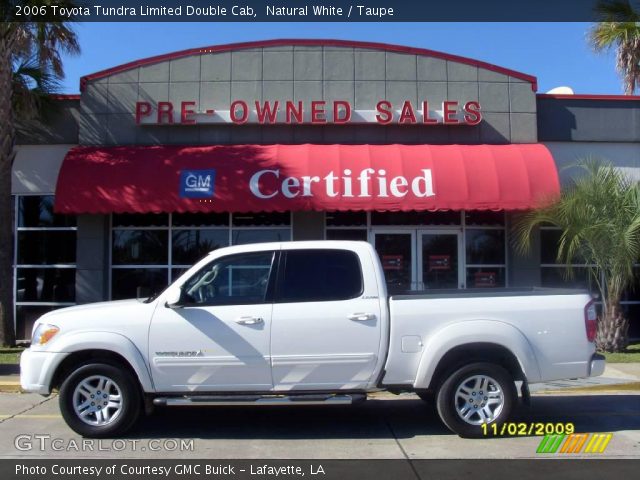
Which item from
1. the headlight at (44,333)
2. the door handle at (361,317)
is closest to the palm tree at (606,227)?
the door handle at (361,317)

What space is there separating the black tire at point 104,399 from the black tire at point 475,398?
318 centimetres

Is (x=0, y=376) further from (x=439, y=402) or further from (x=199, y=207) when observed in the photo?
(x=439, y=402)

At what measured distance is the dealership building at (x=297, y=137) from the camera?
1452 centimetres

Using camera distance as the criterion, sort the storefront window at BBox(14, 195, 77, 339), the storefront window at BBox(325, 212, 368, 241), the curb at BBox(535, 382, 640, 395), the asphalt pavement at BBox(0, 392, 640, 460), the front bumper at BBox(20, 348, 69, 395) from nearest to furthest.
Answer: the asphalt pavement at BBox(0, 392, 640, 460), the front bumper at BBox(20, 348, 69, 395), the curb at BBox(535, 382, 640, 395), the storefront window at BBox(325, 212, 368, 241), the storefront window at BBox(14, 195, 77, 339)

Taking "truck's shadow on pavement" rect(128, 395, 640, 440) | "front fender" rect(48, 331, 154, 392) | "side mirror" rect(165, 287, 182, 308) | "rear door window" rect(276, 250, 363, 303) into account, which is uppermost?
"rear door window" rect(276, 250, 363, 303)

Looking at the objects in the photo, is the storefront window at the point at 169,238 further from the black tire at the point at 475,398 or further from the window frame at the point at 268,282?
the black tire at the point at 475,398

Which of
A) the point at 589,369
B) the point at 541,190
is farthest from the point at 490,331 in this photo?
the point at 541,190

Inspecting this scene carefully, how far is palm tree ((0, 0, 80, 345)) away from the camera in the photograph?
42.9ft

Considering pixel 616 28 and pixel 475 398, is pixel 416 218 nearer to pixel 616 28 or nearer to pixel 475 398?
pixel 616 28

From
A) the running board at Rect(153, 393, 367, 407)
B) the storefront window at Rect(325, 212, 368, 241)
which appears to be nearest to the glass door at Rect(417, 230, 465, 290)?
the storefront window at Rect(325, 212, 368, 241)


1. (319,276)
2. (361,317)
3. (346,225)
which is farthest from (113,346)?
(346,225)

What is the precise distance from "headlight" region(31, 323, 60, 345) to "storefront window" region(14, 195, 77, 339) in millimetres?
8345

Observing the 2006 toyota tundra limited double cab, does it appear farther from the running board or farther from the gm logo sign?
the gm logo sign

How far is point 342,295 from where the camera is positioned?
273 inches
